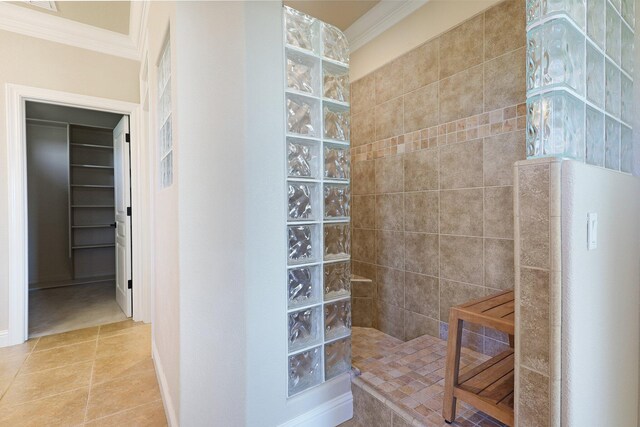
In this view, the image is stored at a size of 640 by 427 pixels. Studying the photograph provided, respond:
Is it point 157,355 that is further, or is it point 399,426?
point 157,355

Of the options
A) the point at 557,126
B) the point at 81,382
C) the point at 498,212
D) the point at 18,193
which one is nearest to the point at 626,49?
the point at 557,126

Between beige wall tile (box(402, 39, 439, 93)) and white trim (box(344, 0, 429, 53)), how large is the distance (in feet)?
1.03

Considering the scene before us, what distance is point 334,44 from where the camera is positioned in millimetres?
1572

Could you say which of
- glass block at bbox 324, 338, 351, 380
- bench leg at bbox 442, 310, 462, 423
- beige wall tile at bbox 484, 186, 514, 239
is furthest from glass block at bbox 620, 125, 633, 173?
glass block at bbox 324, 338, 351, 380

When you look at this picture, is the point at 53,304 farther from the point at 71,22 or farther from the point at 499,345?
the point at 499,345

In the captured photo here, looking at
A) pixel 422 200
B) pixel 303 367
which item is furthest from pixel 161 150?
pixel 422 200

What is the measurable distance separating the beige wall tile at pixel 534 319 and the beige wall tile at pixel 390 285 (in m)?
1.51

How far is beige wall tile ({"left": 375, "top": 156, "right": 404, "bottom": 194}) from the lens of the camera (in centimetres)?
241

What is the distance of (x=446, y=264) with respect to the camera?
2070 mm

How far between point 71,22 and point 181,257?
286 centimetres

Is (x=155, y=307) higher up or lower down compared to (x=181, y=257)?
lower down

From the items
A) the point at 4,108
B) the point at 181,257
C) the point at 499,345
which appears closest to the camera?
the point at 181,257

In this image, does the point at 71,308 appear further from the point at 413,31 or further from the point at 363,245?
the point at 413,31

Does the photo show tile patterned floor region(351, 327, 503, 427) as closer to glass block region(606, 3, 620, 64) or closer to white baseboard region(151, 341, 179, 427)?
white baseboard region(151, 341, 179, 427)
